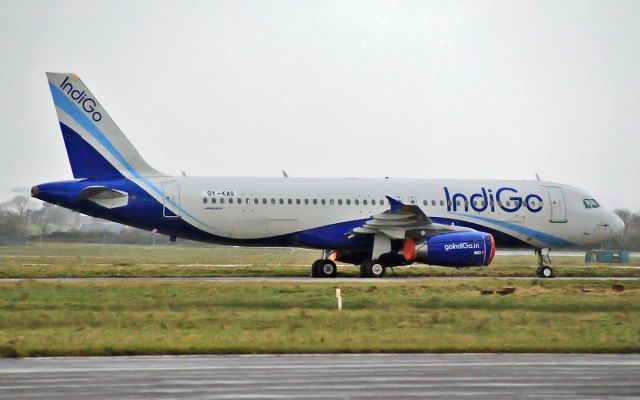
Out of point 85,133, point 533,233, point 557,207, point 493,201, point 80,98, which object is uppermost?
point 80,98

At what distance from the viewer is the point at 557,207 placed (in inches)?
1732

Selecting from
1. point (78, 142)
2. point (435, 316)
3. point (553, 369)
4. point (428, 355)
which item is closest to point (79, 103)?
point (78, 142)

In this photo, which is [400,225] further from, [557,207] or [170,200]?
[170,200]

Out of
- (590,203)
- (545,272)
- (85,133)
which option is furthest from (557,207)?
(85,133)

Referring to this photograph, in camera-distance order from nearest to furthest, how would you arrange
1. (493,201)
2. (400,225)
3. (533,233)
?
1. (400,225)
2. (493,201)
3. (533,233)

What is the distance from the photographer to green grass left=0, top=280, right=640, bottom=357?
1952 cm

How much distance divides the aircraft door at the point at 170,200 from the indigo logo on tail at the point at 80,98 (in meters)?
3.51

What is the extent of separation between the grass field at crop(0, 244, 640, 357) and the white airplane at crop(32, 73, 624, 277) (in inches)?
154

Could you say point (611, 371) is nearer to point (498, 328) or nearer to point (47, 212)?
point (498, 328)

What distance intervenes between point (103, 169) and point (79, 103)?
2526 millimetres

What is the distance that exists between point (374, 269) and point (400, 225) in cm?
191

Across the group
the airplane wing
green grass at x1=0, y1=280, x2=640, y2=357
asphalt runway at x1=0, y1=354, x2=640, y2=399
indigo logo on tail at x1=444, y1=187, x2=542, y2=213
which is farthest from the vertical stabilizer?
asphalt runway at x1=0, y1=354, x2=640, y2=399

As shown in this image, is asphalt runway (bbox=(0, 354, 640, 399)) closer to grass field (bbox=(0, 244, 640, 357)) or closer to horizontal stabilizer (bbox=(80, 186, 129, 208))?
grass field (bbox=(0, 244, 640, 357))

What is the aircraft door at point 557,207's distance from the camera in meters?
43.9
